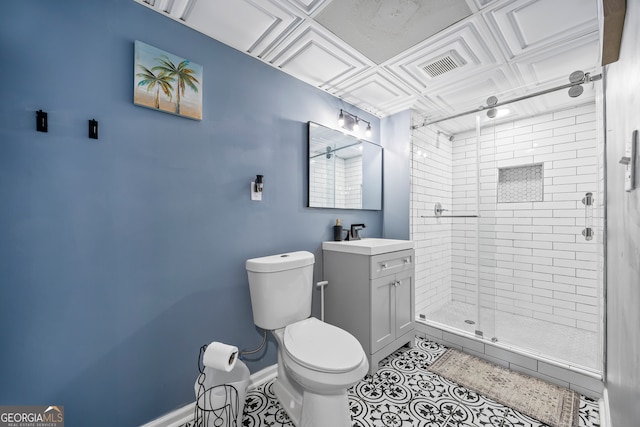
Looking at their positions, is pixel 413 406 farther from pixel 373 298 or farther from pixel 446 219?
pixel 446 219

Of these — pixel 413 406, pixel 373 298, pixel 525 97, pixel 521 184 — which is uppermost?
pixel 525 97

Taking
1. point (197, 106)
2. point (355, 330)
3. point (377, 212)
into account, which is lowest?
point (355, 330)

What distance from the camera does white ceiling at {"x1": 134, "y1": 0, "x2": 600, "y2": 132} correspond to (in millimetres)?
1389

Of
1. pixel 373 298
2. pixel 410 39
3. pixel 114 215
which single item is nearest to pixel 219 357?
pixel 114 215

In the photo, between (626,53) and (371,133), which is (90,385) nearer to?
(626,53)

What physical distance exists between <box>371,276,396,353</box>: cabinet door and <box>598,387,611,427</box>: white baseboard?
116 cm

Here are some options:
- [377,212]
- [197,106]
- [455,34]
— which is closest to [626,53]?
[455,34]

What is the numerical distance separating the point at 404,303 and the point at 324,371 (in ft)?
3.91

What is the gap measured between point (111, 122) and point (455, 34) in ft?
6.57

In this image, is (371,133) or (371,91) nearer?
(371,91)

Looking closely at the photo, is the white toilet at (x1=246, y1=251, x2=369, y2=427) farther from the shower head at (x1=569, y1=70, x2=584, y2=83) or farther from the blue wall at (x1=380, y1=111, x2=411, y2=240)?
the shower head at (x1=569, y1=70, x2=584, y2=83)

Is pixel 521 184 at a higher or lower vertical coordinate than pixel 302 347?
higher

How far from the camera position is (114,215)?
1262mm

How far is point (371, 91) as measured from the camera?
227cm
